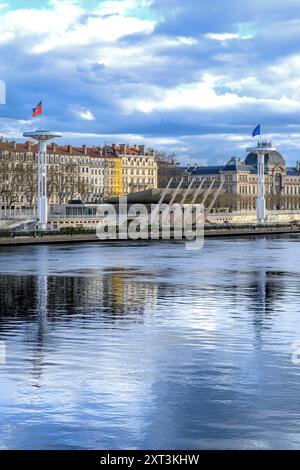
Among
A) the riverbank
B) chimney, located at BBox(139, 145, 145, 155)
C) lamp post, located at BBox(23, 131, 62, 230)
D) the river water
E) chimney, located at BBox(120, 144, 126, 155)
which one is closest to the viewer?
the river water

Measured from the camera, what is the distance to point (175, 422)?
1316 cm

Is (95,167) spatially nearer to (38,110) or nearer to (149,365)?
(38,110)

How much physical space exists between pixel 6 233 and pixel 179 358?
5765cm

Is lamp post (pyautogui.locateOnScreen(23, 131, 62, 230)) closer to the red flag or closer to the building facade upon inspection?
the red flag

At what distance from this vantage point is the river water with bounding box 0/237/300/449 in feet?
41.5

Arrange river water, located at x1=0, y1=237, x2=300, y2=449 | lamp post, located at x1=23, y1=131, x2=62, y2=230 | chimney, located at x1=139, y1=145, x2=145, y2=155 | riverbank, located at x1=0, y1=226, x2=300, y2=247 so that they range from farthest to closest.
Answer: chimney, located at x1=139, y1=145, x2=145, y2=155 → lamp post, located at x1=23, y1=131, x2=62, y2=230 → riverbank, located at x1=0, y1=226, x2=300, y2=247 → river water, located at x1=0, y1=237, x2=300, y2=449

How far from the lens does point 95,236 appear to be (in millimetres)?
83312

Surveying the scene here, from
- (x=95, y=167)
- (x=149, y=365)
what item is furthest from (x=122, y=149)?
(x=149, y=365)

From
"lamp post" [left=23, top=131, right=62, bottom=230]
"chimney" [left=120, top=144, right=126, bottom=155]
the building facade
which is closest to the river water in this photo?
"lamp post" [left=23, top=131, right=62, bottom=230]

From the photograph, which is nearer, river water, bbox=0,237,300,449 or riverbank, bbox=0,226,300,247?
river water, bbox=0,237,300,449

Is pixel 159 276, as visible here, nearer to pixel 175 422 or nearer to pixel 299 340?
pixel 299 340

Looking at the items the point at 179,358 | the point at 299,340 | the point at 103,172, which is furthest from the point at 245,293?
the point at 103,172

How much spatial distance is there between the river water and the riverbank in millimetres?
37361

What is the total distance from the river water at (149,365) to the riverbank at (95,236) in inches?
1471
